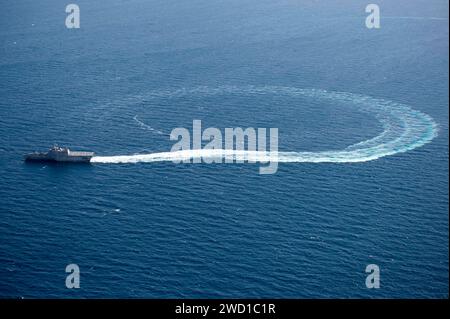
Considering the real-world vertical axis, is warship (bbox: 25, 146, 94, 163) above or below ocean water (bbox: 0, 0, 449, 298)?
above

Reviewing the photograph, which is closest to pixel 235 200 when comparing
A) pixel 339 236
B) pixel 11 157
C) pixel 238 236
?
pixel 238 236

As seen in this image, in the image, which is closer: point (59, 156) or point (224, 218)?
point (224, 218)

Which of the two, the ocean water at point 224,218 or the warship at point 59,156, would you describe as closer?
the ocean water at point 224,218

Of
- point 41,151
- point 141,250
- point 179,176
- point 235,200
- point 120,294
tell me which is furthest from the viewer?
point 41,151

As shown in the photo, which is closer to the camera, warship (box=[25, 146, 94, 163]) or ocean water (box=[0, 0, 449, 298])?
ocean water (box=[0, 0, 449, 298])

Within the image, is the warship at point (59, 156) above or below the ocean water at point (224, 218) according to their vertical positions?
above

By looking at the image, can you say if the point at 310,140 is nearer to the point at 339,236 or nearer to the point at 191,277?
the point at 339,236

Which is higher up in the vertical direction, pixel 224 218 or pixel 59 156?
pixel 59 156
